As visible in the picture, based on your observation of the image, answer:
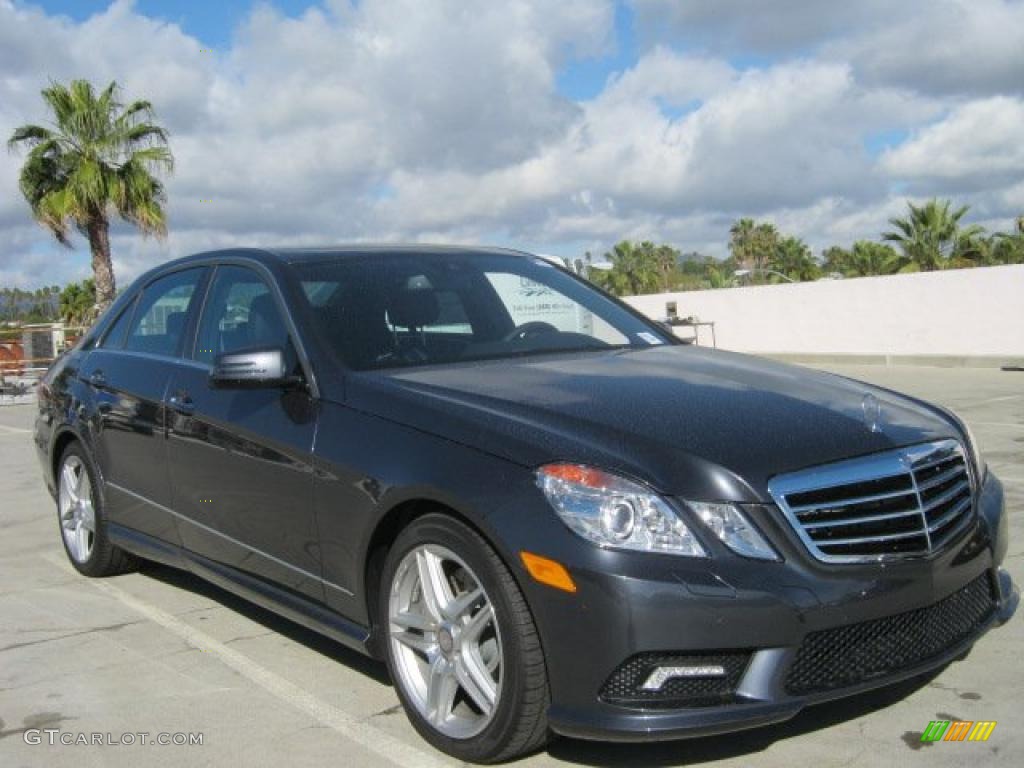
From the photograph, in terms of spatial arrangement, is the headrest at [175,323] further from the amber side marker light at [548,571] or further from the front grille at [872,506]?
the front grille at [872,506]

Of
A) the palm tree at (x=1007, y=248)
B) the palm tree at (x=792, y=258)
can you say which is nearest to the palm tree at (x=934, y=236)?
the palm tree at (x=1007, y=248)

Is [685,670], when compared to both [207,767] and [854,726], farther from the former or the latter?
[207,767]

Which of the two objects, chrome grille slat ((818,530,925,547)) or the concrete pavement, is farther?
the concrete pavement

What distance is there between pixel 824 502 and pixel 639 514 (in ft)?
1.72

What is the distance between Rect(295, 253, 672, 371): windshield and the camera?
4188 mm

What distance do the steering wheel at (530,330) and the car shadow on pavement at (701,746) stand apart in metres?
1.67

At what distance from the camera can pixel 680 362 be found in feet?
13.9

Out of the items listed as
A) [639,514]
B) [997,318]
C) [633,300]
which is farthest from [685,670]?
[633,300]

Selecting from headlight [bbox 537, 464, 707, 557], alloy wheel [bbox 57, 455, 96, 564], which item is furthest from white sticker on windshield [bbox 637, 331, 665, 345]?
alloy wheel [bbox 57, 455, 96, 564]

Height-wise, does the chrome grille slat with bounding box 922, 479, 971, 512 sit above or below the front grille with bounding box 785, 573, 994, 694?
above

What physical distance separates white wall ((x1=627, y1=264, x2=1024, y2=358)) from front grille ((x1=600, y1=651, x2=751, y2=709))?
2092 cm

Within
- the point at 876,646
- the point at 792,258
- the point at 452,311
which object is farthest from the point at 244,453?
the point at 792,258

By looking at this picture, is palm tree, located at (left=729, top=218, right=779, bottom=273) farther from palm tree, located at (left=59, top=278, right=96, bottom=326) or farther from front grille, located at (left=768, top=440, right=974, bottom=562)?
front grille, located at (left=768, top=440, right=974, bottom=562)

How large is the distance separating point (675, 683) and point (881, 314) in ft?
80.2
